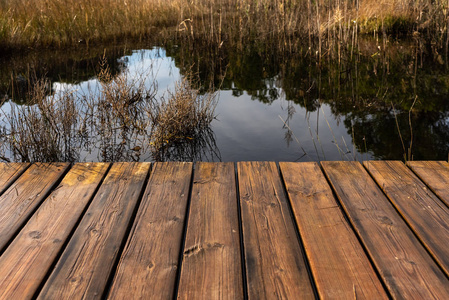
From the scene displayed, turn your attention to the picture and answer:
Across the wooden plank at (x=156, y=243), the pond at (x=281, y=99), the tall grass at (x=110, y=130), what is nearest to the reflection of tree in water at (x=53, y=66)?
the pond at (x=281, y=99)

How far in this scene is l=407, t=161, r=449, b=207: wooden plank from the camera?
1829 mm

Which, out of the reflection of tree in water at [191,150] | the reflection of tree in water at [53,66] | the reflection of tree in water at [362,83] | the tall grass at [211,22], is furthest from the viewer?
the tall grass at [211,22]

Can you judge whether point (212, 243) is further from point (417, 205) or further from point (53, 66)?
Answer: point (53, 66)

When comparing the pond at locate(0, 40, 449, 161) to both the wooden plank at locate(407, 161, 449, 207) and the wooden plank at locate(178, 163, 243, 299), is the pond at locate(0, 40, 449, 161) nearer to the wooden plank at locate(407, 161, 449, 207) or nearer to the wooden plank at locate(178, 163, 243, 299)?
the wooden plank at locate(407, 161, 449, 207)

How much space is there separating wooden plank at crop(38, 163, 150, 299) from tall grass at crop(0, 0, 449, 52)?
4.83m

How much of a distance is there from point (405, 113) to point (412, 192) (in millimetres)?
2637

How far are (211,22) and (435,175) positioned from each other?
557cm

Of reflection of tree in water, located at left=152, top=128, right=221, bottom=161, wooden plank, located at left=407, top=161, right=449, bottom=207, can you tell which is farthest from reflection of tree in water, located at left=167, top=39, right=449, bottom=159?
wooden plank, located at left=407, top=161, right=449, bottom=207

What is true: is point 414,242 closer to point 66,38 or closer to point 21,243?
point 21,243

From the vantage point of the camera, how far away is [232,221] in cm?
161

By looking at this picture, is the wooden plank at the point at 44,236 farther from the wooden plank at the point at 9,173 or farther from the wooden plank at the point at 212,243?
the wooden plank at the point at 212,243

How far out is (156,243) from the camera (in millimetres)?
1467

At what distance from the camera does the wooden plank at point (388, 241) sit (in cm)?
126

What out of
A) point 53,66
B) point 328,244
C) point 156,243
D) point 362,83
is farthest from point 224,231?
point 53,66
